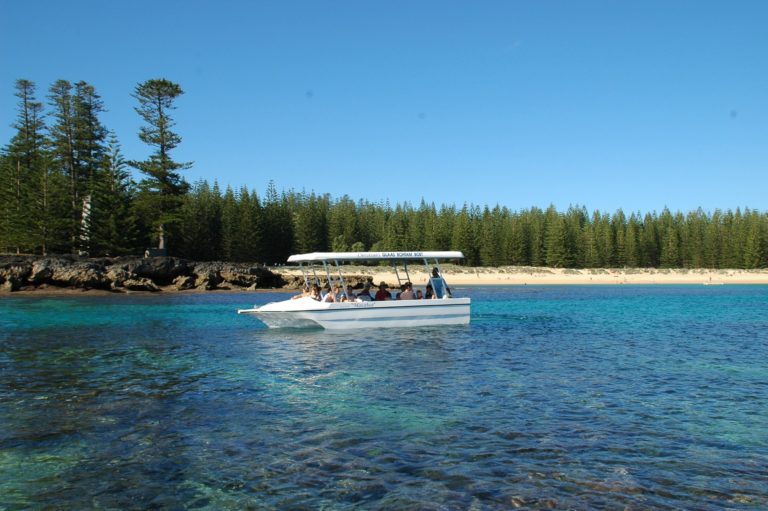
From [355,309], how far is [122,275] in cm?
3487

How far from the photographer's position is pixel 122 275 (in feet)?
165

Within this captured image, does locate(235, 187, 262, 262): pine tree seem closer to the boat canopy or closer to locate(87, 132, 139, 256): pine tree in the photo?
locate(87, 132, 139, 256): pine tree

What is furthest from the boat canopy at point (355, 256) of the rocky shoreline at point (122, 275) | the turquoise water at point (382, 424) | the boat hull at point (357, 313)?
the rocky shoreline at point (122, 275)

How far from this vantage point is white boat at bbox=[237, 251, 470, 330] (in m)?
22.9

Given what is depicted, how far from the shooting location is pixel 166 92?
63531mm

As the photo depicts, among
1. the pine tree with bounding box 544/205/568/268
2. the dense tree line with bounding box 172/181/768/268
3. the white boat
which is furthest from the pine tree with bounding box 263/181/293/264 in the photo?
the white boat

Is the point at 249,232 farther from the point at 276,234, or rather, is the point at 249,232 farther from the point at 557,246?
the point at 557,246

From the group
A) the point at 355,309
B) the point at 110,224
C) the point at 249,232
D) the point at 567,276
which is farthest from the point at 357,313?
the point at 567,276

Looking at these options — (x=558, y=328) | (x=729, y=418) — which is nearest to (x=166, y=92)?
(x=558, y=328)

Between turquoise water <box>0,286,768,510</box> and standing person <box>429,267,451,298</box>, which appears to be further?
standing person <box>429,267,451,298</box>

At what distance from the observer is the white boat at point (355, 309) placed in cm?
2291

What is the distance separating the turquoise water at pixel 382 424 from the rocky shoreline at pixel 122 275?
104 feet

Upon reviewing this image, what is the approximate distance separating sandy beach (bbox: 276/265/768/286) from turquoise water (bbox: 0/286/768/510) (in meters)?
59.7

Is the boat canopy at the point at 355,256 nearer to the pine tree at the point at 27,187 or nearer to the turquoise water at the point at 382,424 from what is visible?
the turquoise water at the point at 382,424
